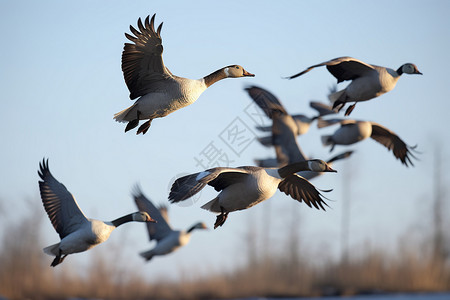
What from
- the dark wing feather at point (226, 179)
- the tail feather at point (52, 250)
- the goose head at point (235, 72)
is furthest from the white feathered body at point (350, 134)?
the tail feather at point (52, 250)

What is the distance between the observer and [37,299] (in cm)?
1806

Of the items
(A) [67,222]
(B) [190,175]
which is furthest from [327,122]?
(B) [190,175]

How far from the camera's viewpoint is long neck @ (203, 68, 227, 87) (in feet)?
25.5

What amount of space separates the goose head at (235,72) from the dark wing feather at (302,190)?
1715mm

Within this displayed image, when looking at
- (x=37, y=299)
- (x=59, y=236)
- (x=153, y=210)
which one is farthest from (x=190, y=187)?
(x=37, y=299)

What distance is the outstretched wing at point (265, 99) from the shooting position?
11.2 meters

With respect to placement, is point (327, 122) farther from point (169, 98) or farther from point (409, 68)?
point (169, 98)

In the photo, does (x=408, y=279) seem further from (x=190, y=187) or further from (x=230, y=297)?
(x=190, y=187)

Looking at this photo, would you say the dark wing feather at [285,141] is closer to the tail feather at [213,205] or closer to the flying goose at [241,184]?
the flying goose at [241,184]

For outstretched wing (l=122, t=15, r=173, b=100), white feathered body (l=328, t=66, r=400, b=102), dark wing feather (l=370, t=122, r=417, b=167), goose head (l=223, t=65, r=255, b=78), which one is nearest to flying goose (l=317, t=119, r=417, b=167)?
dark wing feather (l=370, t=122, r=417, b=167)

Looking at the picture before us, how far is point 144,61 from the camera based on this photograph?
24.4 feet

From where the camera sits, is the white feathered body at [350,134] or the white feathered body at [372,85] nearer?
the white feathered body at [372,85]

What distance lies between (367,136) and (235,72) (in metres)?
3.39

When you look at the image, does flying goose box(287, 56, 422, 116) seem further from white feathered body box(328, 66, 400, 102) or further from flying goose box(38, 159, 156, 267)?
flying goose box(38, 159, 156, 267)
